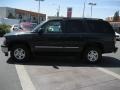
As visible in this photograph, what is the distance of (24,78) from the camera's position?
954 cm

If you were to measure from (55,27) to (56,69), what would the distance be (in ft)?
7.37

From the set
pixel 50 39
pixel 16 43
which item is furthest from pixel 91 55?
pixel 16 43

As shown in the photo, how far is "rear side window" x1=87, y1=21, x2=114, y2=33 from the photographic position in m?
13.3

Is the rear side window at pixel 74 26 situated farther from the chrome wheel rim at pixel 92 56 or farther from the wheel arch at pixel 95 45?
the chrome wheel rim at pixel 92 56

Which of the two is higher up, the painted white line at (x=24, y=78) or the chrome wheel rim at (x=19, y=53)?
the chrome wheel rim at (x=19, y=53)

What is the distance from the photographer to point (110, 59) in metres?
15.0

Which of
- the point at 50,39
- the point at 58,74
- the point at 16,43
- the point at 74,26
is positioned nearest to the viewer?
the point at 58,74

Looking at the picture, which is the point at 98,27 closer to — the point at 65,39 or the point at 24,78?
the point at 65,39

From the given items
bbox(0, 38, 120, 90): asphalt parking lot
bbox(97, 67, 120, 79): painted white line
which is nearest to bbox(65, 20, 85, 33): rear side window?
bbox(0, 38, 120, 90): asphalt parking lot

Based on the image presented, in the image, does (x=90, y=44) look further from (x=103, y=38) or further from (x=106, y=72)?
(x=106, y=72)

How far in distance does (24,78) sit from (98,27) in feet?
16.7

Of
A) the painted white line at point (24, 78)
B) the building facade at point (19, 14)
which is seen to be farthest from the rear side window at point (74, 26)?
the building facade at point (19, 14)

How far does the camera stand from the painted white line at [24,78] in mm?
8300

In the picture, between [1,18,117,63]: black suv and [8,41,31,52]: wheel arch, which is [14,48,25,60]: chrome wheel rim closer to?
[1,18,117,63]: black suv
